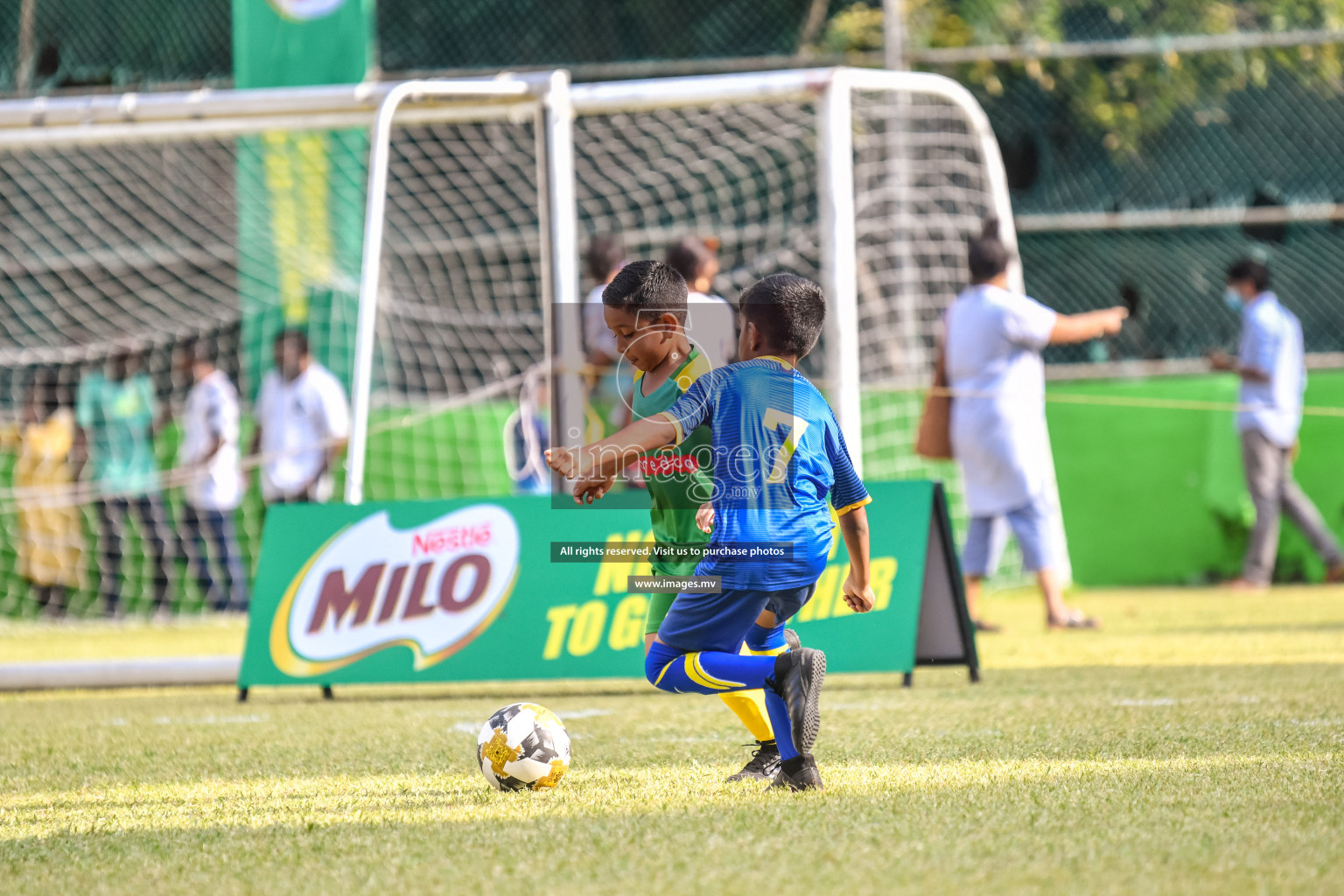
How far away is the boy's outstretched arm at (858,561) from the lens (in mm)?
3869

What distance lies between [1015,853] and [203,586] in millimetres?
9282

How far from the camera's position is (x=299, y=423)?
32.1 feet

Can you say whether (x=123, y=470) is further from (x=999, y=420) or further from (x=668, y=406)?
(x=668, y=406)

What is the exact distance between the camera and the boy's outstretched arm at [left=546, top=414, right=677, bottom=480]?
338 cm

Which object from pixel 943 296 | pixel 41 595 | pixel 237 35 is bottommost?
pixel 41 595

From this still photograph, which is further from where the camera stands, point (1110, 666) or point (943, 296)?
point (943, 296)

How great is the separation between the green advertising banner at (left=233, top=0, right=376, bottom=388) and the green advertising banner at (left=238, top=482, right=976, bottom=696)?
3675 mm

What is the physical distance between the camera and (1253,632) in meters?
7.47

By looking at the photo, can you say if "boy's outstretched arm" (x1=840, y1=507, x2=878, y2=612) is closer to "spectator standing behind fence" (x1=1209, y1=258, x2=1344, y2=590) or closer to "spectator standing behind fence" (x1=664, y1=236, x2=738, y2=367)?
"spectator standing behind fence" (x1=664, y1=236, x2=738, y2=367)

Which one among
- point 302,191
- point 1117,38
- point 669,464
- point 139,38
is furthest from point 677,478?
point 139,38

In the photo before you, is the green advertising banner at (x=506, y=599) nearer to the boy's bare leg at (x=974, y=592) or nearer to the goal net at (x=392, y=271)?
the boy's bare leg at (x=974, y=592)

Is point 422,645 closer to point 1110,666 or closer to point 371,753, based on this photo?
point 371,753

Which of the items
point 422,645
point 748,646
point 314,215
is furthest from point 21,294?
point 748,646

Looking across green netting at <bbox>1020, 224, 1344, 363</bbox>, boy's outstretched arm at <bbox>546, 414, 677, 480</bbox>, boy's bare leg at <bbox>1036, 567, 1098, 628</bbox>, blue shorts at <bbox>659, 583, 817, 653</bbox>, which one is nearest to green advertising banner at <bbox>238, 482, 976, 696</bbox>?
boy's bare leg at <bbox>1036, 567, 1098, 628</bbox>
